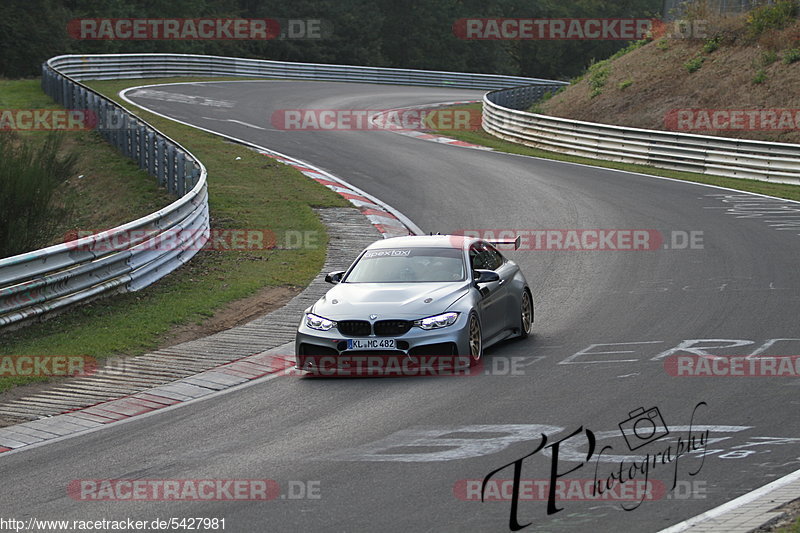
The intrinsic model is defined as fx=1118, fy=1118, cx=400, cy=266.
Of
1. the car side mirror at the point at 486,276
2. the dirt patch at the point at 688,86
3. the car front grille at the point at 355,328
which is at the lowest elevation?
the car front grille at the point at 355,328

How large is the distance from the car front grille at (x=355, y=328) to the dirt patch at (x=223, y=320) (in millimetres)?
2762

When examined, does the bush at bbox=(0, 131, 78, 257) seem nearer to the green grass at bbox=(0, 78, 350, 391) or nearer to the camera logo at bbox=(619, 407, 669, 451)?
the green grass at bbox=(0, 78, 350, 391)

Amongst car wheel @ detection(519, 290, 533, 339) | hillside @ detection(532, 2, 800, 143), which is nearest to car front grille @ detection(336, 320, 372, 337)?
car wheel @ detection(519, 290, 533, 339)

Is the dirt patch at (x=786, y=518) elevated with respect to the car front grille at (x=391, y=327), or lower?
elevated

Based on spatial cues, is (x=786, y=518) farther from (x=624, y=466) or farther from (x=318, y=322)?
(x=318, y=322)

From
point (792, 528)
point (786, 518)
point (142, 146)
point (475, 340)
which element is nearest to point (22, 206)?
point (475, 340)

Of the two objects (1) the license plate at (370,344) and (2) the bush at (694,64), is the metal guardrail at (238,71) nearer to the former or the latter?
(2) the bush at (694,64)

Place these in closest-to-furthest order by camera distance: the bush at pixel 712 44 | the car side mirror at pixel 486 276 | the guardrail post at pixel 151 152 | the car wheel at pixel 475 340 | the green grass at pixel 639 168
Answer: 1. the car wheel at pixel 475 340
2. the car side mirror at pixel 486 276
3. the guardrail post at pixel 151 152
4. the green grass at pixel 639 168
5. the bush at pixel 712 44

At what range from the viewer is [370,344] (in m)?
11.7

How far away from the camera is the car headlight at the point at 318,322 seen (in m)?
11.9

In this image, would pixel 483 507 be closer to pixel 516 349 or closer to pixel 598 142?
pixel 516 349

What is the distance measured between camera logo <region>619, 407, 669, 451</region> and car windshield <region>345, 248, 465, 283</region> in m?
3.62

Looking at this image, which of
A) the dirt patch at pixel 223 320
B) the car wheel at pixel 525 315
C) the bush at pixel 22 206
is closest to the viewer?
the dirt patch at pixel 223 320

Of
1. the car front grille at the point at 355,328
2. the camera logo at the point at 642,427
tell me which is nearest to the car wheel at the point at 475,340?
the car front grille at the point at 355,328
